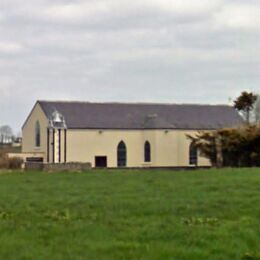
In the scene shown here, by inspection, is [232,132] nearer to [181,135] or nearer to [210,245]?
[181,135]

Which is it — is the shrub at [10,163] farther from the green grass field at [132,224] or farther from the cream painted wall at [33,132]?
the green grass field at [132,224]

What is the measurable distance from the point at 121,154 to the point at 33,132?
10958 mm

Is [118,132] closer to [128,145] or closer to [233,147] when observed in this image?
[128,145]

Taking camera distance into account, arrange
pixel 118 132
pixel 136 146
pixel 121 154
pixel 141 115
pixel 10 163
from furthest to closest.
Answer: pixel 141 115 → pixel 136 146 → pixel 121 154 → pixel 118 132 → pixel 10 163

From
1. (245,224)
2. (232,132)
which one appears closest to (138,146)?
(232,132)

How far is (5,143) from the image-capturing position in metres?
120

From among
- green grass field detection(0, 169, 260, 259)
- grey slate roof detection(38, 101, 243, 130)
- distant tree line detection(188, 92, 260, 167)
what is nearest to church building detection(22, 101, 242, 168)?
grey slate roof detection(38, 101, 243, 130)

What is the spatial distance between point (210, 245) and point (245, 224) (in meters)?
2.39

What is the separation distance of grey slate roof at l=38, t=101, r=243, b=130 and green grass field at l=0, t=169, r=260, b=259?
6420 centimetres

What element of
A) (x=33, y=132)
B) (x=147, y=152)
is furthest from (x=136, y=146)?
(x=33, y=132)

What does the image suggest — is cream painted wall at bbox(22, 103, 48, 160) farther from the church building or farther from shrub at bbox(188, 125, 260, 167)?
shrub at bbox(188, 125, 260, 167)

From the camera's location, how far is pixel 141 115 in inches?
3479

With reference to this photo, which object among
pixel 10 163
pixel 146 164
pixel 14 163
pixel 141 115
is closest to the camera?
pixel 10 163

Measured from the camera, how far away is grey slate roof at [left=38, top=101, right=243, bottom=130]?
278 feet
